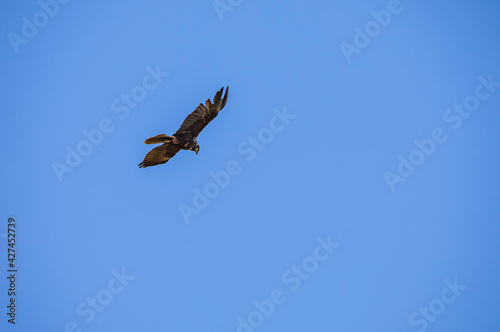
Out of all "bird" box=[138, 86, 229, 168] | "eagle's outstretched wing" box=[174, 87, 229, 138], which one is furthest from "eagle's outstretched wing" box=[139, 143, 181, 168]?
"eagle's outstretched wing" box=[174, 87, 229, 138]

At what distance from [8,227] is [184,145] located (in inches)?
413

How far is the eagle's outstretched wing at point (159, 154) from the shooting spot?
16594 millimetres

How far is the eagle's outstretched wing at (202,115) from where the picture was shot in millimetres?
16281

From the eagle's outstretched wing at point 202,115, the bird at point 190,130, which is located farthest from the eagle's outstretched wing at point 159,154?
the eagle's outstretched wing at point 202,115

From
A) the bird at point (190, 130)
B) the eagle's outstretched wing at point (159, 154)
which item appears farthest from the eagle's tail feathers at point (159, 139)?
the eagle's outstretched wing at point (159, 154)

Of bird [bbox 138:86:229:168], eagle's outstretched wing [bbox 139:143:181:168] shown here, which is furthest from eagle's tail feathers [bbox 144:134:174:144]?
eagle's outstretched wing [bbox 139:143:181:168]

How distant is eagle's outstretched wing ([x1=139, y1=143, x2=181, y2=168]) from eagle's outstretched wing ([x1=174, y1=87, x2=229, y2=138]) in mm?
604

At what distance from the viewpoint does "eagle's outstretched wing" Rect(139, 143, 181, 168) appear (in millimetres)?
16594

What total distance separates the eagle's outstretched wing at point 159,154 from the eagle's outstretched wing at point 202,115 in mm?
604

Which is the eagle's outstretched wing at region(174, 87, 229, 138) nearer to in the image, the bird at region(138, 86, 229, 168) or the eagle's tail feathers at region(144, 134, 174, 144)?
the bird at region(138, 86, 229, 168)

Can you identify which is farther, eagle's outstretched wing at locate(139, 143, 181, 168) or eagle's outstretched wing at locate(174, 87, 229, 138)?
eagle's outstretched wing at locate(139, 143, 181, 168)

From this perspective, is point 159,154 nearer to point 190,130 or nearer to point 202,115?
point 190,130

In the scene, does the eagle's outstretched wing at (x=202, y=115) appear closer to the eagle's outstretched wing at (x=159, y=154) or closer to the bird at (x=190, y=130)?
the bird at (x=190, y=130)

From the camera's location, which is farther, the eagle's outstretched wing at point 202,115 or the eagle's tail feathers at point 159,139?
the eagle's outstretched wing at point 202,115
